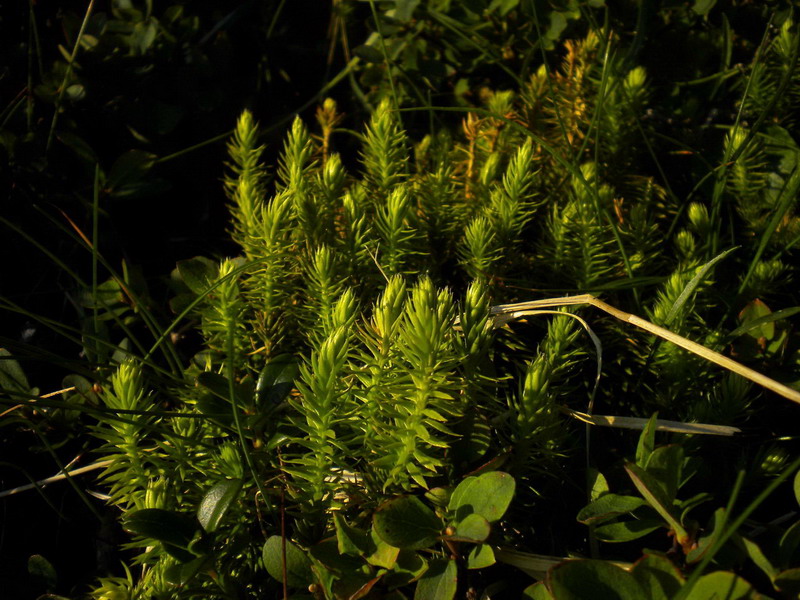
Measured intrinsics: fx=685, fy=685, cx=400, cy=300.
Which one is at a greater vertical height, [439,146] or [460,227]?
[439,146]

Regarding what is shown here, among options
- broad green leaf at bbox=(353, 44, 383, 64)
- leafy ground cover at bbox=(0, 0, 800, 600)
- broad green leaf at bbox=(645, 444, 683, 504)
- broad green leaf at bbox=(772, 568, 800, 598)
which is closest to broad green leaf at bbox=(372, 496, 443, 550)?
leafy ground cover at bbox=(0, 0, 800, 600)

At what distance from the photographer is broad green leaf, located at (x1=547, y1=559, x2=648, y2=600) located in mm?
831

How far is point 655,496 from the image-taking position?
35.7 inches

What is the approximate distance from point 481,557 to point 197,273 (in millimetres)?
790

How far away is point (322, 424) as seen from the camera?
1.01 metres

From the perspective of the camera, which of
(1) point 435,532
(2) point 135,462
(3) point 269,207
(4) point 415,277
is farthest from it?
(4) point 415,277

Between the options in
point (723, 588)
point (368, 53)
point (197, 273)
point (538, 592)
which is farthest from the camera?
point (368, 53)

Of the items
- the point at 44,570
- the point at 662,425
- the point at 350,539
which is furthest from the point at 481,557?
the point at 44,570

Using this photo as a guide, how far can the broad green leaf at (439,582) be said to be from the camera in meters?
0.90

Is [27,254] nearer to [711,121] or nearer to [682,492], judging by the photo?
[682,492]

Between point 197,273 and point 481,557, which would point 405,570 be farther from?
point 197,273

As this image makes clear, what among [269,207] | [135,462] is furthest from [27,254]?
[135,462]

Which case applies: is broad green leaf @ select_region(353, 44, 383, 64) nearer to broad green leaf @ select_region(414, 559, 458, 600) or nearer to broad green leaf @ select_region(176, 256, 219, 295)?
broad green leaf @ select_region(176, 256, 219, 295)

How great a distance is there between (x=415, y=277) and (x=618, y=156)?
64 centimetres
